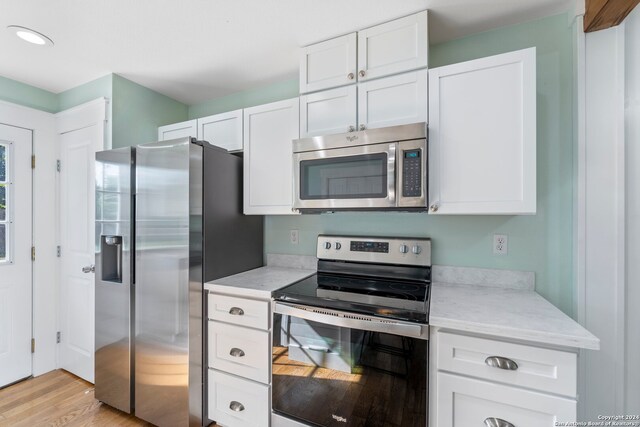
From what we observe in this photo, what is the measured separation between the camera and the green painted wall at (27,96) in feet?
7.23

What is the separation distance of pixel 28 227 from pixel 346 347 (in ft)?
8.99

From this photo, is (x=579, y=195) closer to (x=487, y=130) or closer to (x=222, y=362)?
(x=487, y=130)

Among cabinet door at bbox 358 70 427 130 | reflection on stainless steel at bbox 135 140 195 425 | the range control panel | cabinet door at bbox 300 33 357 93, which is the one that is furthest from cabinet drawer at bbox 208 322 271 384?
cabinet door at bbox 300 33 357 93

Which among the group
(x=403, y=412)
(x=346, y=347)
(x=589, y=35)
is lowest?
(x=403, y=412)

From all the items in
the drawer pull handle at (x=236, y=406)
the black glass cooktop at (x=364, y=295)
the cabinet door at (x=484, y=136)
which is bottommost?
the drawer pull handle at (x=236, y=406)

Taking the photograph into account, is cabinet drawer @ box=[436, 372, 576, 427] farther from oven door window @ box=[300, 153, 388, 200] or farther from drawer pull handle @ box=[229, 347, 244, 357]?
drawer pull handle @ box=[229, 347, 244, 357]

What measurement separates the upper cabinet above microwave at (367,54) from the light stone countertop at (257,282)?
3.97 feet

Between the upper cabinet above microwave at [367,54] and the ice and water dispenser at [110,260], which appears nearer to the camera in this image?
the upper cabinet above microwave at [367,54]

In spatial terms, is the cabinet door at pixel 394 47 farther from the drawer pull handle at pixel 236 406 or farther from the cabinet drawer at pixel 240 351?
the drawer pull handle at pixel 236 406

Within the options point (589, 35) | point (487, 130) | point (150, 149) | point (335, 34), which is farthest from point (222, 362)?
point (589, 35)

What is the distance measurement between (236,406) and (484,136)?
6.45 feet

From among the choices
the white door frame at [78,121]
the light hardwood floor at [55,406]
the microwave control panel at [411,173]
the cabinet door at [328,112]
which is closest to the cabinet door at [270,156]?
the cabinet door at [328,112]

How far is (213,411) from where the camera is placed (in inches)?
66.0

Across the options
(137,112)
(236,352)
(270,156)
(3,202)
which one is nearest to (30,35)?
(137,112)
